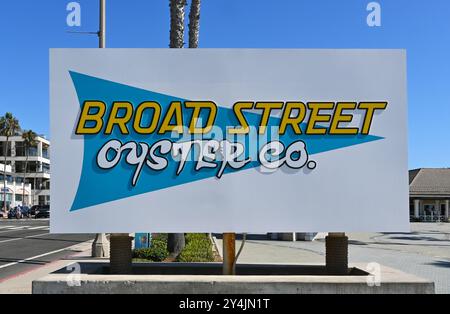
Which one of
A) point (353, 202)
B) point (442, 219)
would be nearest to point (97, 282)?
point (353, 202)

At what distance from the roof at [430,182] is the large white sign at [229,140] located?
5188 cm

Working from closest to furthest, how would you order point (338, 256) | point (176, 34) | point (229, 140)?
point (229, 140), point (338, 256), point (176, 34)

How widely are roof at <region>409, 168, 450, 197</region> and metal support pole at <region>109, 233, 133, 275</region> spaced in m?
52.8

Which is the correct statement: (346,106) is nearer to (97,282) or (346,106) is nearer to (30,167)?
(97,282)

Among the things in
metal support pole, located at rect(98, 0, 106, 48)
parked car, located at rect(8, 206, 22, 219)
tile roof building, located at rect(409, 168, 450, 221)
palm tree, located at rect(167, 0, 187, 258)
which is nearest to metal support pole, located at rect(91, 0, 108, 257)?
metal support pole, located at rect(98, 0, 106, 48)

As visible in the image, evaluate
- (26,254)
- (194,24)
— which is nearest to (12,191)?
(26,254)

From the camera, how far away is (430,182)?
191 feet

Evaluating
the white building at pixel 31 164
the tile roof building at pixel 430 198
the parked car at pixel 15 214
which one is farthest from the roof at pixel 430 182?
the white building at pixel 31 164

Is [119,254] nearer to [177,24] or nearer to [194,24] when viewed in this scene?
[177,24]

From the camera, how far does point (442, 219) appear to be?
184 feet

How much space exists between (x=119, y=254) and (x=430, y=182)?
186ft

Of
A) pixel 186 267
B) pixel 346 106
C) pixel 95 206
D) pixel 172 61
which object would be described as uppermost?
pixel 172 61

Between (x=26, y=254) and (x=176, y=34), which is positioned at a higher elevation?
(x=176, y=34)

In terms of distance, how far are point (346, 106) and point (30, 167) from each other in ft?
328
